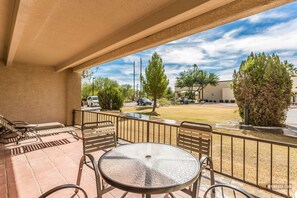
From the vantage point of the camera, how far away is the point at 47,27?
9.84 ft

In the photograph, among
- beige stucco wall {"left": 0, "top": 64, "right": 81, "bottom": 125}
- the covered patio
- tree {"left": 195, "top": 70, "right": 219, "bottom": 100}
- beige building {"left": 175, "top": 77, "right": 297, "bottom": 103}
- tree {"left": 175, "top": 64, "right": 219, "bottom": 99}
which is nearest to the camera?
the covered patio

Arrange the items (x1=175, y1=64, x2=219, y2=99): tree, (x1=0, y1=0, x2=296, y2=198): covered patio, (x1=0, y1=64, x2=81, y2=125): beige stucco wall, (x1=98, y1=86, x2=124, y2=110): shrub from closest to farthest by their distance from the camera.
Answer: (x1=0, y1=0, x2=296, y2=198): covered patio → (x1=0, y1=64, x2=81, y2=125): beige stucco wall → (x1=98, y1=86, x2=124, y2=110): shrub → (x1=175, y1=64, x2=219, y2=99): tree

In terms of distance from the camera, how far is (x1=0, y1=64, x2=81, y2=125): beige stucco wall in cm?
568

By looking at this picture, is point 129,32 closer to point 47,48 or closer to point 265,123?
point 47,48

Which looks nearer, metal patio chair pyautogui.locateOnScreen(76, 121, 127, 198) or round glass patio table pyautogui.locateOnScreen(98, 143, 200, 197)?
round glass patio table pyautogui.locateOnScreen(98, 143, 200, 197)

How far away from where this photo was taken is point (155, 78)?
1465 centimetres

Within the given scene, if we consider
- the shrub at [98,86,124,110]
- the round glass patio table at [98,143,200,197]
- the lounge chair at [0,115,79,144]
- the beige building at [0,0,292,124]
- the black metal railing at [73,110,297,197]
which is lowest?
the black metal railing at [73,110,297,197]

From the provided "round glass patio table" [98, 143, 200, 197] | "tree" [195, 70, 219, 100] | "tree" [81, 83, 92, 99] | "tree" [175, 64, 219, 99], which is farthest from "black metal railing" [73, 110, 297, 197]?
"tree" [195, 70, 219, 100]

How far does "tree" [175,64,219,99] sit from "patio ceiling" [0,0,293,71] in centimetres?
3685

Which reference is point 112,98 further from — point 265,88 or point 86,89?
point 86,89

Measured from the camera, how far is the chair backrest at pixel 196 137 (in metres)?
2.04

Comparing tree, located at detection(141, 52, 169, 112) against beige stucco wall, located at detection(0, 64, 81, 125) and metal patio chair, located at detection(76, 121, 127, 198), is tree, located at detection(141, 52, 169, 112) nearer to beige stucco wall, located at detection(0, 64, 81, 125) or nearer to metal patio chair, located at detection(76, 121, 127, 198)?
beige stucco wall, located at detection(0, 64, 81, 125)

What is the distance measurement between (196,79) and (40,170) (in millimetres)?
39377

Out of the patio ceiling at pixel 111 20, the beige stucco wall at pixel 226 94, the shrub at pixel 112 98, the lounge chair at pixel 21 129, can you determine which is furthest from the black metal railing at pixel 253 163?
the beige stucco wall at pixel 226 94
